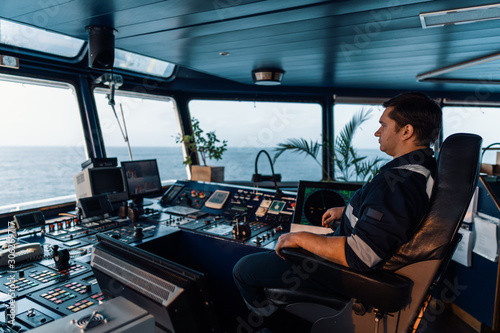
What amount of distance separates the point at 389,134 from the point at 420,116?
0.15 metres

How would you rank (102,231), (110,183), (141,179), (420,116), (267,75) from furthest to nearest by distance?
(267,75)
(141,179)
(110,183)
(102,231)
(420,116)

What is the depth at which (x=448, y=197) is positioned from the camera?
48.2 inches

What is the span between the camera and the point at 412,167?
1.36 meters

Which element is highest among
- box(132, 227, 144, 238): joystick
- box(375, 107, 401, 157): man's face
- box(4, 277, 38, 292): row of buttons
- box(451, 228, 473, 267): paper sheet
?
box(375, 107, 401, 157): man's face

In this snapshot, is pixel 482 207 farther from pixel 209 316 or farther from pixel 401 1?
pixel 209 316

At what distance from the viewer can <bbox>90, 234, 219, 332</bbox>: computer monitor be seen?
26.7 inches

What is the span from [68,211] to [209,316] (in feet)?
8.86

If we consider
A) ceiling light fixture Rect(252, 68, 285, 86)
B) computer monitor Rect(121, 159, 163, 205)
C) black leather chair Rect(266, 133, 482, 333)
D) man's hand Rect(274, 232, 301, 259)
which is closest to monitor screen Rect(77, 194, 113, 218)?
computer monitor Rect(121, 159, 163, 205)

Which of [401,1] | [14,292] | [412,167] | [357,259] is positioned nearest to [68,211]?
[14,292]

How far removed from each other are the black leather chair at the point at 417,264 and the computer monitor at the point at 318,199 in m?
0.84

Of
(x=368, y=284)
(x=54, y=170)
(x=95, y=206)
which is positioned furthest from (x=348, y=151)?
(x=54, y=170)

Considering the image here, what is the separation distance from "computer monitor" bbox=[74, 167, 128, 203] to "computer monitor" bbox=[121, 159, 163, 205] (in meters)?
0.07

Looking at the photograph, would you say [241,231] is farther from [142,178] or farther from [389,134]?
[142,178]

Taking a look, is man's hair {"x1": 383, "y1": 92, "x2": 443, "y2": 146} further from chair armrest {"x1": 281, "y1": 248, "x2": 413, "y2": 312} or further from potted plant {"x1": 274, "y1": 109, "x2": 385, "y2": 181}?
potted plant {"x1": 274, "y1": 109, "x2": 385, "y2": 181}
